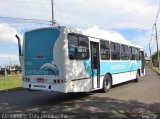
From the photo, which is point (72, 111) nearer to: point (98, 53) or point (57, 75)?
point (57, 75)

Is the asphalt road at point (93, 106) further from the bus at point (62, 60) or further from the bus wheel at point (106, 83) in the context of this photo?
the bus wheel at point (106, 83)

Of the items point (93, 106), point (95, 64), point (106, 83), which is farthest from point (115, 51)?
point (93, 106)

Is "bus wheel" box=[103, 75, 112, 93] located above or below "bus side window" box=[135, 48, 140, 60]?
below

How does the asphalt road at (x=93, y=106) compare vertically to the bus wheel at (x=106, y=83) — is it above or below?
below

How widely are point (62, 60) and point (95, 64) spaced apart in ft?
10.6

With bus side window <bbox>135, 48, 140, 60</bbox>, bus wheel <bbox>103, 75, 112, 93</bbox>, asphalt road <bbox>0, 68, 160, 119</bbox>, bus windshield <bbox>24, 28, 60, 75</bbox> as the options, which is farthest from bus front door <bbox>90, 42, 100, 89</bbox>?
bus side window <bbox>135, 48, 140, 60</bbox>

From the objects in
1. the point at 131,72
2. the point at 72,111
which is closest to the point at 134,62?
→ the point at 131,72

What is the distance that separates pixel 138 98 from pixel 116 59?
4946 mm

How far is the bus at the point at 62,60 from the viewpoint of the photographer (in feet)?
44.6

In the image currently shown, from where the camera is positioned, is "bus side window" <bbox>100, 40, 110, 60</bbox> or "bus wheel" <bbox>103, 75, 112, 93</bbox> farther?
"bus wheel" <bbox>103, 75, 112, 93</bbox>

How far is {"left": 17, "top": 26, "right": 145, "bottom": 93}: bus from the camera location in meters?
13.6

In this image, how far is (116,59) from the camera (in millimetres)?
19672

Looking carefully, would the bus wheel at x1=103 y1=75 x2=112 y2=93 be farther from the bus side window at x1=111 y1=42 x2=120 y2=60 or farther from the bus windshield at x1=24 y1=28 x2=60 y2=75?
the bus windshield at x1=24 y1=28 x2=60 y2=75

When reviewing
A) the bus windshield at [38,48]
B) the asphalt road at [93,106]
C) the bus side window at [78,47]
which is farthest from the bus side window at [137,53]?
the bus windshield at [38,48]
